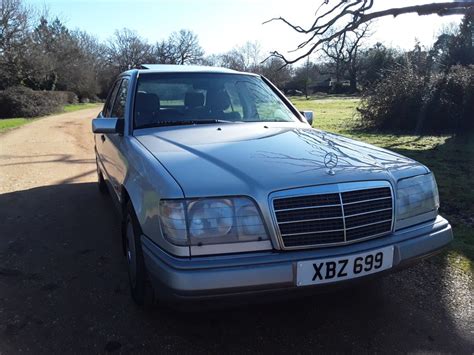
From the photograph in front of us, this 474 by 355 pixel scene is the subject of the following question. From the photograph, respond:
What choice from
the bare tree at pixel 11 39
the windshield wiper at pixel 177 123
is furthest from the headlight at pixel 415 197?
the bare tree at pixel 11 39

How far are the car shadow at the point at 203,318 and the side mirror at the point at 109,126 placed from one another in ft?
3.88

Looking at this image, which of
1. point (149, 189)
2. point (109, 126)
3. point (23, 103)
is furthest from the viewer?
point (23, 103)

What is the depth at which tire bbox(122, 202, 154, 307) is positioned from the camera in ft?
9.15

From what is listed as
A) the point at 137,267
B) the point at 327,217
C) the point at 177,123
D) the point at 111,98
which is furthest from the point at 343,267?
the point at 111,98

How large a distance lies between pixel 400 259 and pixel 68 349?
2082 millimetres

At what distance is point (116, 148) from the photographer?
384cm

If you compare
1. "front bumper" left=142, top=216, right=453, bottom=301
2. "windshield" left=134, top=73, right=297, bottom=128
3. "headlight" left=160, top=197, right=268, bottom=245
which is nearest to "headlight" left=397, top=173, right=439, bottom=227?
"front bumper" left=142, top=216, right=453, bottom=301

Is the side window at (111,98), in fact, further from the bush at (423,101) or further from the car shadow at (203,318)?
the bush at (423,101)

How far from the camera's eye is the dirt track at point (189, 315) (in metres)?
2.62

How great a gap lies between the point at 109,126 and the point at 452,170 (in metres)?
6.20

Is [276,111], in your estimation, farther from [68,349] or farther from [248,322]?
[68,349]

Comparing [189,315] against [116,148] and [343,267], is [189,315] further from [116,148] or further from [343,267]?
[116,148]

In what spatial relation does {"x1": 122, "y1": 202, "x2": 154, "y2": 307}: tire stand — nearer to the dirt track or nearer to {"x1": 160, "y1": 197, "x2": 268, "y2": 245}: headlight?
the dirt track

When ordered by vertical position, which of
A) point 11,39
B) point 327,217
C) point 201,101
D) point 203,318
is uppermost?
point 11,39
